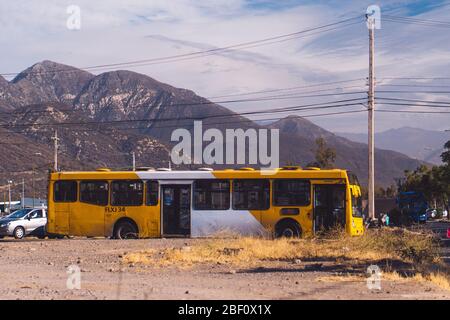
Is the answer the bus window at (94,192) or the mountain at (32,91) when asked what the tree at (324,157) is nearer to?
the bus window at (94,192)

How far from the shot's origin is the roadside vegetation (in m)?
17.7

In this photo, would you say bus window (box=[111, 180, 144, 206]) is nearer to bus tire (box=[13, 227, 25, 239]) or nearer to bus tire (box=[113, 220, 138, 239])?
bus tire (box=[113, 220, 138, 239])

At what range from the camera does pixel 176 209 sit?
3009 cm

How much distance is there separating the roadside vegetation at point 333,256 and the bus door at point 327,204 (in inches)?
160

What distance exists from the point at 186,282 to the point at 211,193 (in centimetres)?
1477

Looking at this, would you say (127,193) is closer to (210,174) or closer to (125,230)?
(125,230)

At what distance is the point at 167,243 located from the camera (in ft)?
88.5

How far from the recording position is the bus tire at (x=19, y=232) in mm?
34969

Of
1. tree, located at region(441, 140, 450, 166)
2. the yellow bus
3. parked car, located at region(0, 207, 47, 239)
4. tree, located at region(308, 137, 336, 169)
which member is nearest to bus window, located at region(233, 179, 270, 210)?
the yellow bus

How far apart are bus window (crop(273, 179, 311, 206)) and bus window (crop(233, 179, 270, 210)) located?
361mm

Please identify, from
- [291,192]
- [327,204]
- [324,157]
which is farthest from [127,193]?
[324,157]

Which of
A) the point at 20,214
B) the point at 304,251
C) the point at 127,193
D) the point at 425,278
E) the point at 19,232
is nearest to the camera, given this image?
the point at 425,278
